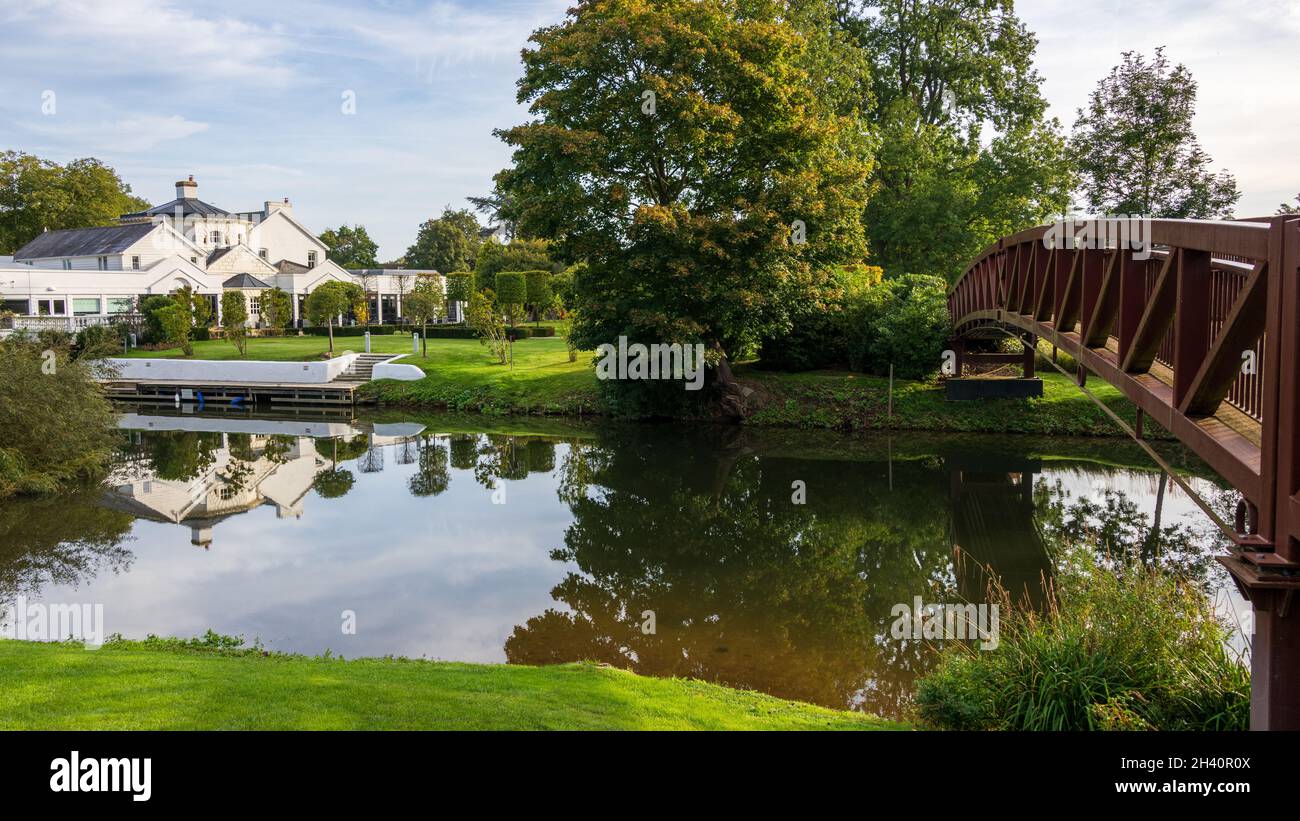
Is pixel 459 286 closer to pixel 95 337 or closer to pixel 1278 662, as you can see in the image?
pixel 95 337

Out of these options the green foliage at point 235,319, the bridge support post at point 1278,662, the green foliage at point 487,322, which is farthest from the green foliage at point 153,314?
the bridge support post at point 1278,662

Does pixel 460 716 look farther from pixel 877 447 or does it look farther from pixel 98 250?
pixel 98 250

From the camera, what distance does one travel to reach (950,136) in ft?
129

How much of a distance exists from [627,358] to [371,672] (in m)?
20.6

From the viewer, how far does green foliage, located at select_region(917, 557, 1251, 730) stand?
6.59m

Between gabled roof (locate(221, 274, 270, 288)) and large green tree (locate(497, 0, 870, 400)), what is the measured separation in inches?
1254

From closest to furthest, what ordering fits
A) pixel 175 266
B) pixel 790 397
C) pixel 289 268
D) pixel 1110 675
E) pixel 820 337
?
pixel 1110 675 → pixel 790 397 → pixel 820 337 → pixel 175 266 → pixel 289 268

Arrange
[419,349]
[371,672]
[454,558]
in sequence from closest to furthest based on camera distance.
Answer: [371,672]
[454,558]
[419,349]

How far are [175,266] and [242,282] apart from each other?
3718 millimetres

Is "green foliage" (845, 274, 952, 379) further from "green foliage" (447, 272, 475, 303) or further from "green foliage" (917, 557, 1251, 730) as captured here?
"green foliage" (447, 272, 475, 303)

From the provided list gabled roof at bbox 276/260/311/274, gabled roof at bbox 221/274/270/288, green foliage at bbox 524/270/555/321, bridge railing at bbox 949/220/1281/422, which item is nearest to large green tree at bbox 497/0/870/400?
bridge railing at bbox 949/220/1281/422

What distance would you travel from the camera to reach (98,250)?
2094 inches

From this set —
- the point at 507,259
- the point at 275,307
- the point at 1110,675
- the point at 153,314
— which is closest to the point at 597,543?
the point at 1110,675

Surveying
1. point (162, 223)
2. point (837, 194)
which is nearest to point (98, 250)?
point (162, 223)
